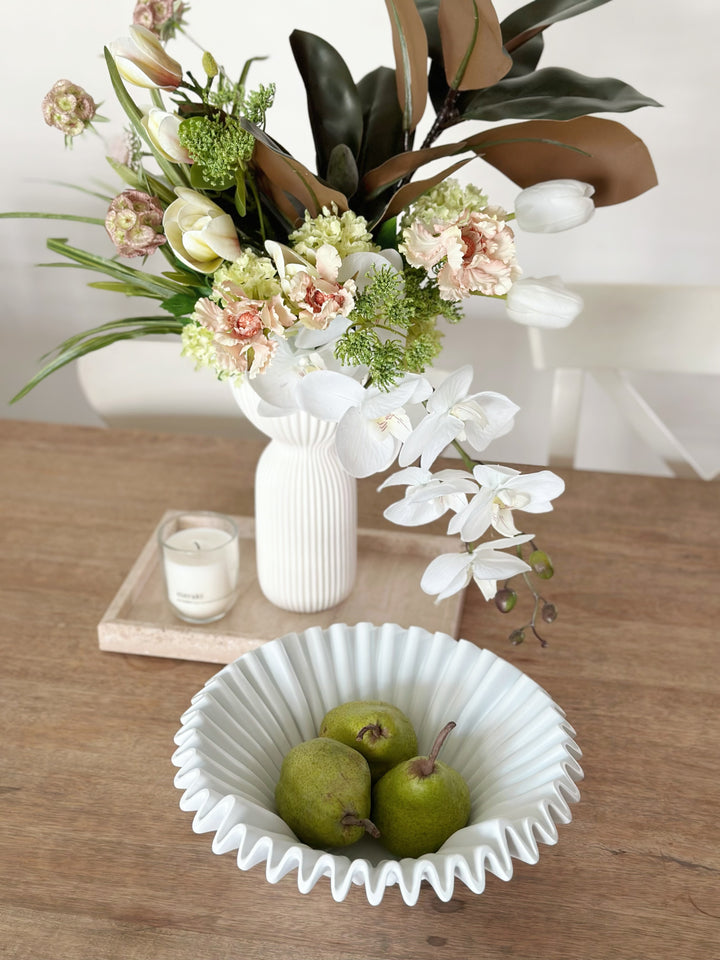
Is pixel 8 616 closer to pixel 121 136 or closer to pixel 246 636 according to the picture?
pixel 246 636

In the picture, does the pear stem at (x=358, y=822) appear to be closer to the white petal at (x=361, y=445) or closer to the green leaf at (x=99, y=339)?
the white petal at (x=361, y=445)

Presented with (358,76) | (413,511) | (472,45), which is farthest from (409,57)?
(358,76)

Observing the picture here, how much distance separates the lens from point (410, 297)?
811 millimetres

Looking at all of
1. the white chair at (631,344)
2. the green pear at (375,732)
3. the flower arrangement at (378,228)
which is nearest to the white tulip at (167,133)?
the flower arrangement at (378,228)

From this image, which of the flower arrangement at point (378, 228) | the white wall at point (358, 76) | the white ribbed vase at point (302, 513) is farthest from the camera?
the white wall at point (358, 76)

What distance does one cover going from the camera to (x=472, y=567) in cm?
77

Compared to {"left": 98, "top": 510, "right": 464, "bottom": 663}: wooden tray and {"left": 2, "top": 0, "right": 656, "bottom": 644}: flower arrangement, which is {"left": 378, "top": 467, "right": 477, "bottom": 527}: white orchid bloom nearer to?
{"left": 2, "top": 0, "right": 656, "bottom": 644}: flower arrangement

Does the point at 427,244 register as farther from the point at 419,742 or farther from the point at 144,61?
the point at 419,742

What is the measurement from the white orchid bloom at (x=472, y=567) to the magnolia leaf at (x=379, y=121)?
0.36 m

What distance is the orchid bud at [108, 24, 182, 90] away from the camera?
2.41 feet

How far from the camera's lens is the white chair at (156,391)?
1.51 meters

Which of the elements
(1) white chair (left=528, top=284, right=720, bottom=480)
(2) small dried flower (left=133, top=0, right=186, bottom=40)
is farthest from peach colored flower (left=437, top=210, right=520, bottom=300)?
(1) white chair (left=528, top=284, right=720, bottom=480)

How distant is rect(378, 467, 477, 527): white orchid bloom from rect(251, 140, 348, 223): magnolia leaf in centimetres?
22

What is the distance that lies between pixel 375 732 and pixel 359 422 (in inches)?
9.3
